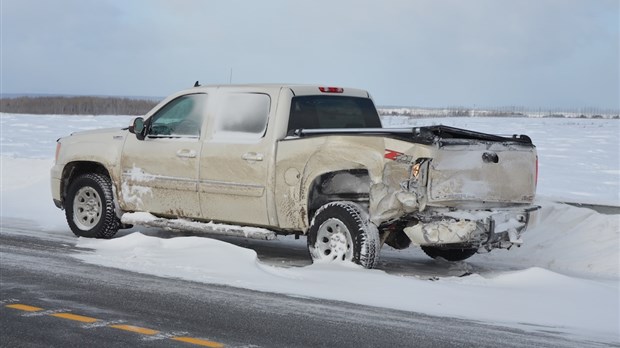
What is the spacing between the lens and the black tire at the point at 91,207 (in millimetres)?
11781

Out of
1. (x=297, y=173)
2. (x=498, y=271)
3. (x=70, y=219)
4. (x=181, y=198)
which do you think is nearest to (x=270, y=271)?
(x=297, y=173)

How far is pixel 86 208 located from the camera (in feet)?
39.7

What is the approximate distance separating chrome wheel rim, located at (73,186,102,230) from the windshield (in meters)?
3.24

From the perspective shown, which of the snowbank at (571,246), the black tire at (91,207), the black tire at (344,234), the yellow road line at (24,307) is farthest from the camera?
the black tire at (91,207)

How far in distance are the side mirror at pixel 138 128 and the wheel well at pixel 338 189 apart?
104 inches

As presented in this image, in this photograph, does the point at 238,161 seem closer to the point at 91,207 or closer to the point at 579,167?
the point at 91,207

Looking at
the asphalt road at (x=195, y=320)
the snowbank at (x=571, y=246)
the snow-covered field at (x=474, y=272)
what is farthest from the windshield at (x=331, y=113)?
the asphalt road at (x=195, y=320)

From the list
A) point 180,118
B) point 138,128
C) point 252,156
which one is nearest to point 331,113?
point 252,156

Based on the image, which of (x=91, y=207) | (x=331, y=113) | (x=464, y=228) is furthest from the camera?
(x=91, y=207)

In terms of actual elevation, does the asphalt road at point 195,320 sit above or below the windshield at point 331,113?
below

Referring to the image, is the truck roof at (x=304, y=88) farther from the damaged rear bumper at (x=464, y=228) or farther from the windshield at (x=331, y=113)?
the damaged rear bumper at (x=464, y=228)

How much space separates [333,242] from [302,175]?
86 cm

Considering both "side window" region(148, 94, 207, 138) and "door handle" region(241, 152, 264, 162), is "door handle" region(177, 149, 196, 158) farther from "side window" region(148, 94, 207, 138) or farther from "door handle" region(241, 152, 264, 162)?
"door handle" region(241, 152, 264, 162)

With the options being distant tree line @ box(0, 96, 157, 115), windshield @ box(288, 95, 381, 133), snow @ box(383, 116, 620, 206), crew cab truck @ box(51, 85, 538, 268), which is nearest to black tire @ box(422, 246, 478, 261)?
crew cab truck @ box(51, 85, 538, 268)
